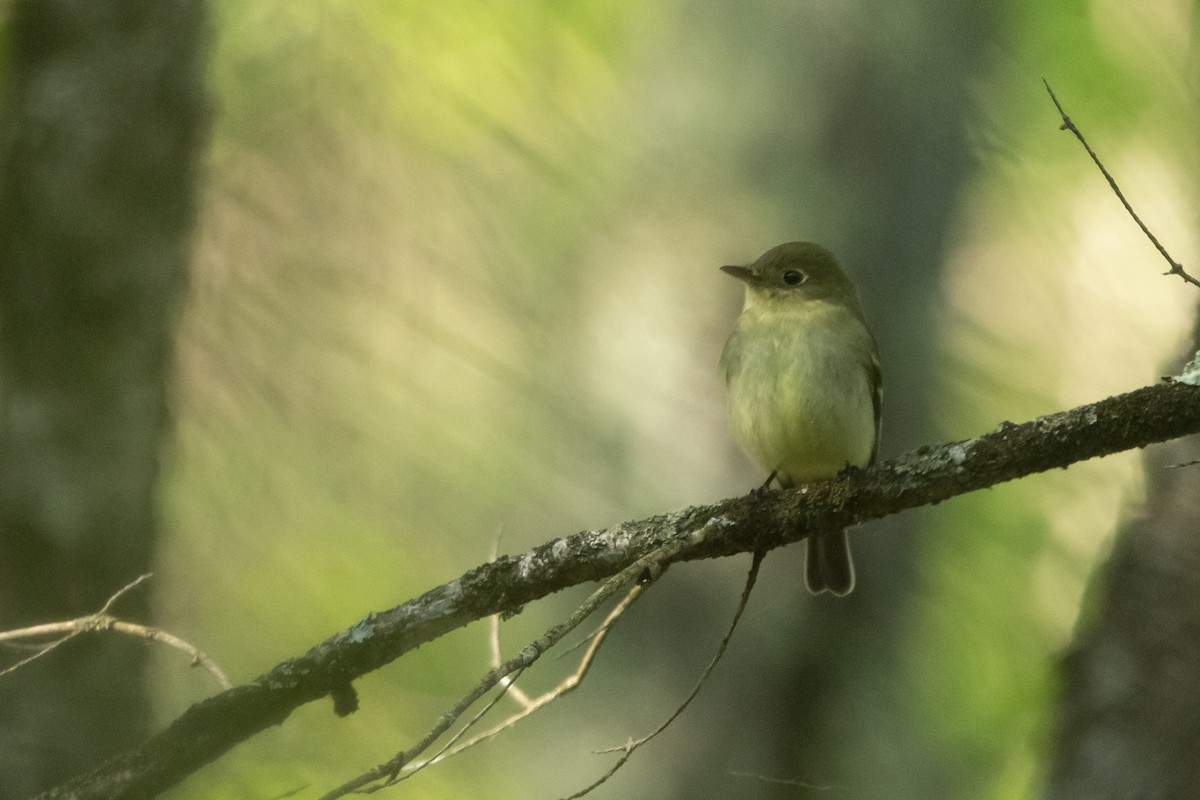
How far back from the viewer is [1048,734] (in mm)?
4125

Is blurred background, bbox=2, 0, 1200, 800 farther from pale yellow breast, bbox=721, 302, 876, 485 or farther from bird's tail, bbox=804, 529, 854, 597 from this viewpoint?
pale yellow breast, bbox=721, 302, 876, 485

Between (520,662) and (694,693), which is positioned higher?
(520,662)

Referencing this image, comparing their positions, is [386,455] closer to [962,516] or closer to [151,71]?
[151,71]

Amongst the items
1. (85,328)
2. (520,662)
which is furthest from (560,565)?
(85,328)

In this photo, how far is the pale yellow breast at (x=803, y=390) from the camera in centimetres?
425

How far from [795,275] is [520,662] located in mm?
2553

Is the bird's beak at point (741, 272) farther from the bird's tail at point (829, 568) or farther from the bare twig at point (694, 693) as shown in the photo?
the bare twig at point (694, 693)

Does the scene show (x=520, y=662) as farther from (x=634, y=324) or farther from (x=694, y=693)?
(x=634, y=324)

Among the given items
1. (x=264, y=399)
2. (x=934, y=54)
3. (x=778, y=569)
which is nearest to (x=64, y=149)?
(x=264, y=399)

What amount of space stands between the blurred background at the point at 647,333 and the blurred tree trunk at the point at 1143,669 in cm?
18

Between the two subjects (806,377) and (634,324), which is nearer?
(806,377)

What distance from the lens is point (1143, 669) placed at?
13.1 ft

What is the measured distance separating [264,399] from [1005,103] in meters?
3.35

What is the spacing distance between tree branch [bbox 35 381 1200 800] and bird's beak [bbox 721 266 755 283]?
70.2 inches
